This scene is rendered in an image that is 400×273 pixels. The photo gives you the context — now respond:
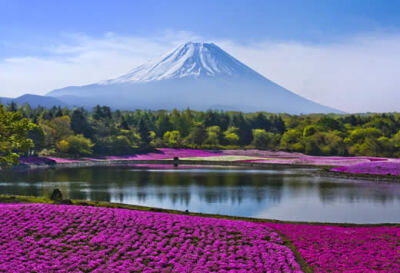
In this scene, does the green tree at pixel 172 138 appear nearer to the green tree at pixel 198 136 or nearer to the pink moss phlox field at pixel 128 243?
the green tree at pixel 198 136

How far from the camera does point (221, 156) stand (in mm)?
112812

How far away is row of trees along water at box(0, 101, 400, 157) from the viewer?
108000mm

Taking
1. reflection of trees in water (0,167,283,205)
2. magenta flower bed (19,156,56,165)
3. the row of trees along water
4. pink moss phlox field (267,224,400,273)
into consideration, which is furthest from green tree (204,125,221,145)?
pink moss phlox field (267,224,400,273)

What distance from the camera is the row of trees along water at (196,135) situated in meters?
108

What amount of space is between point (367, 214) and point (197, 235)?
18319 mm

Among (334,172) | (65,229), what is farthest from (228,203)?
(334,172)

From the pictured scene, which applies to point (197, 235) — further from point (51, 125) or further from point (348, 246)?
point (51, 125)

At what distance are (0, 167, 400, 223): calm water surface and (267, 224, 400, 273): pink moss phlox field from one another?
6.89 meters

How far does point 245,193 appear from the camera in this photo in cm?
4966

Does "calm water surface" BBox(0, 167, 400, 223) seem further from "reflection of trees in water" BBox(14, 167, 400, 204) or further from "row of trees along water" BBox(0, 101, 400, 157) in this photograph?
"row of trees along water" BBox(0, 101, 400, 157)

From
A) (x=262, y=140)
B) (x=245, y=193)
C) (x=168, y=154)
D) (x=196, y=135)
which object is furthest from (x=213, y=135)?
(x=245, y=193)

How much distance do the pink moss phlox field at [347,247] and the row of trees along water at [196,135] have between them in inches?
2828

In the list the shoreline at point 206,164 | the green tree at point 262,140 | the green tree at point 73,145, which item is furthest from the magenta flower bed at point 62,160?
the green tree at point 262,140

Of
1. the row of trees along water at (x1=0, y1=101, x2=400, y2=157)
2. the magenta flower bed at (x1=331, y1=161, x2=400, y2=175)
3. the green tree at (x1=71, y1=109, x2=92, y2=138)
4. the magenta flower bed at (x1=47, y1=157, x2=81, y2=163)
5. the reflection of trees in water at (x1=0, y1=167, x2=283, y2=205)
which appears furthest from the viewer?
the green tree at (x1=71, y1=109, x2=92, y2=138)
